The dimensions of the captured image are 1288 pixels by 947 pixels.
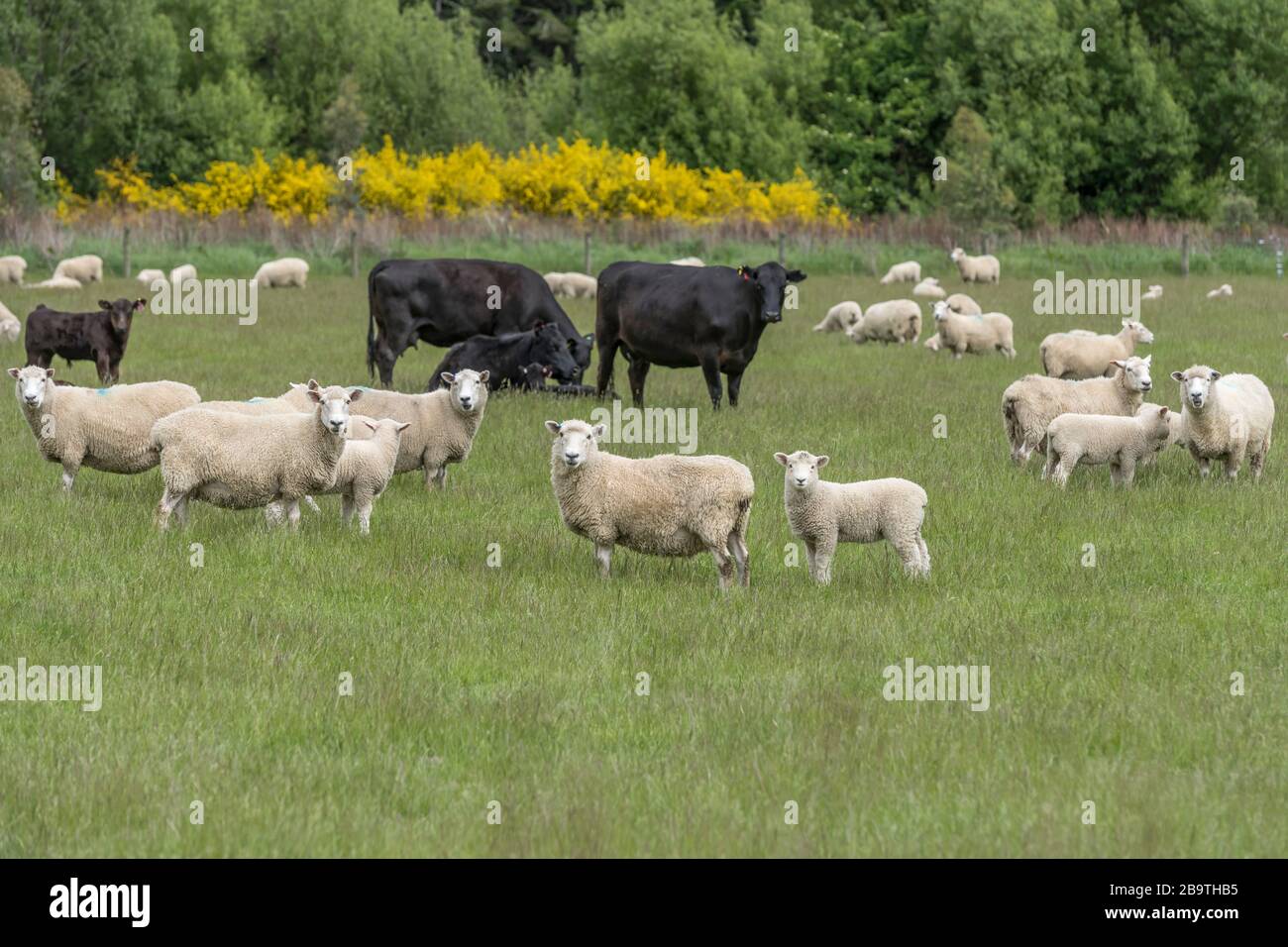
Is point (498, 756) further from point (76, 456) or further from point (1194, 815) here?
point (76, 456)

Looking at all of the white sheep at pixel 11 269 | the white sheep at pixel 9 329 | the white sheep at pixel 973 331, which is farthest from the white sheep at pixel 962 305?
the white sheep at pixel 11 269

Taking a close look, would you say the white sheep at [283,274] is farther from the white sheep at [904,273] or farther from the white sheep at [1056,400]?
the white sheep at [1056,400]

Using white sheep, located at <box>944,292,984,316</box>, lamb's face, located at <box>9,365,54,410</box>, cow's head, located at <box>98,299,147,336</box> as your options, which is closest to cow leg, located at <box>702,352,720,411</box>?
cow's head, located at <box>98,299,147,336</box>

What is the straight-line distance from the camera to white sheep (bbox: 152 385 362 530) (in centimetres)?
1147

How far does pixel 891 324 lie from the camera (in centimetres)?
2778

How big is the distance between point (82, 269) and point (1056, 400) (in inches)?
1107

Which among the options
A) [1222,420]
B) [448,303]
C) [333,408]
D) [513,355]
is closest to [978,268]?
[448,303]

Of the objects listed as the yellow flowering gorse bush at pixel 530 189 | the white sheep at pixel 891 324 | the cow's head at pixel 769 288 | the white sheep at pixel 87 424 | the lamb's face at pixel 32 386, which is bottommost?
the yellow flowering gorse bush at pixel 530 189

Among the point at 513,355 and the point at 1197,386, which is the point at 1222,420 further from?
the point at 513,355

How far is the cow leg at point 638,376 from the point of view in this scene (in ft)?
63.7

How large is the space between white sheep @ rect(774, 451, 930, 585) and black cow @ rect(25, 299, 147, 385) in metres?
12.4

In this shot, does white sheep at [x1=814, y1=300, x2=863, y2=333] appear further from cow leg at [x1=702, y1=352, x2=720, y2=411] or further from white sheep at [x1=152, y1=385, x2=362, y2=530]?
white sheep at [x1=152, y1=385, x2=362, y2=530]

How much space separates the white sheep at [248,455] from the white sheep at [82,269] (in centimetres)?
2730
